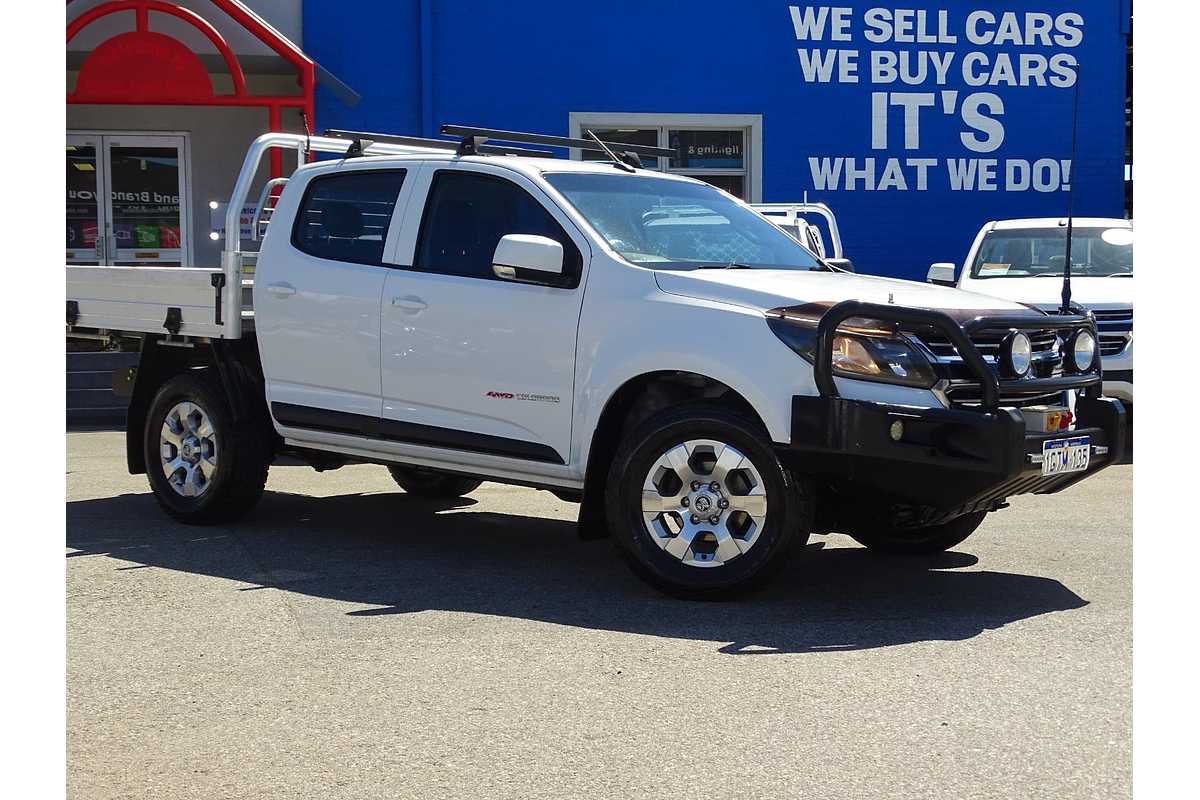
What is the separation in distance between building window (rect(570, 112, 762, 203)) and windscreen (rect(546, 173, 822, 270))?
11.3 meters

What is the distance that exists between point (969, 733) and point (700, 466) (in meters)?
2.07

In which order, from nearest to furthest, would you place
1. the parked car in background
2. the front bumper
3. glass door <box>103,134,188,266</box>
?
1. the front bumper
2. the parked car in background
3. glass door <box>103,134,188,266</box>

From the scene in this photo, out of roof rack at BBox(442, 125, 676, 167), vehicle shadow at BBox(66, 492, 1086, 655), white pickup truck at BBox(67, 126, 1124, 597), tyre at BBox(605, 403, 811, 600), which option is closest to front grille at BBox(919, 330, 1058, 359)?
white pickup truck at BBox(67, 126, 1124, 597)

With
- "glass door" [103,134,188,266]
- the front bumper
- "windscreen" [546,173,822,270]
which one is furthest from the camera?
"glass door" [103,134,188,266]

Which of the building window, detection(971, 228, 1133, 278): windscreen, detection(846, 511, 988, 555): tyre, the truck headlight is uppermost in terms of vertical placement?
the building window

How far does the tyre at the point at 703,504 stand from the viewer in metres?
6.21

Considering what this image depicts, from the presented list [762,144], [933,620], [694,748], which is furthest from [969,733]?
[762,144]

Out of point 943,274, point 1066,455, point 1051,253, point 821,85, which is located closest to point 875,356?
point 1066,455

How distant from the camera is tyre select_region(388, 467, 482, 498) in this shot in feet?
31.0

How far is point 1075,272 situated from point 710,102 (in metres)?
7.35

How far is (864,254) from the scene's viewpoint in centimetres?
1947

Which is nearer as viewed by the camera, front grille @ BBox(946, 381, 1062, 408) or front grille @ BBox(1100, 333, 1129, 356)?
front grille @ BBox(946, 381, 1062, 408)

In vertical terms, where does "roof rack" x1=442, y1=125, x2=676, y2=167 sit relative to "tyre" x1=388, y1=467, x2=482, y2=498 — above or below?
above

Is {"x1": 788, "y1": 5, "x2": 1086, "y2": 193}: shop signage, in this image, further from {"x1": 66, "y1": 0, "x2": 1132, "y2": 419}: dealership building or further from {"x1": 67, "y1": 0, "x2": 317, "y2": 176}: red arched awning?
{"x1": 67, "y1": 0, "x2": 317, "y2": 176}: red arched awning
